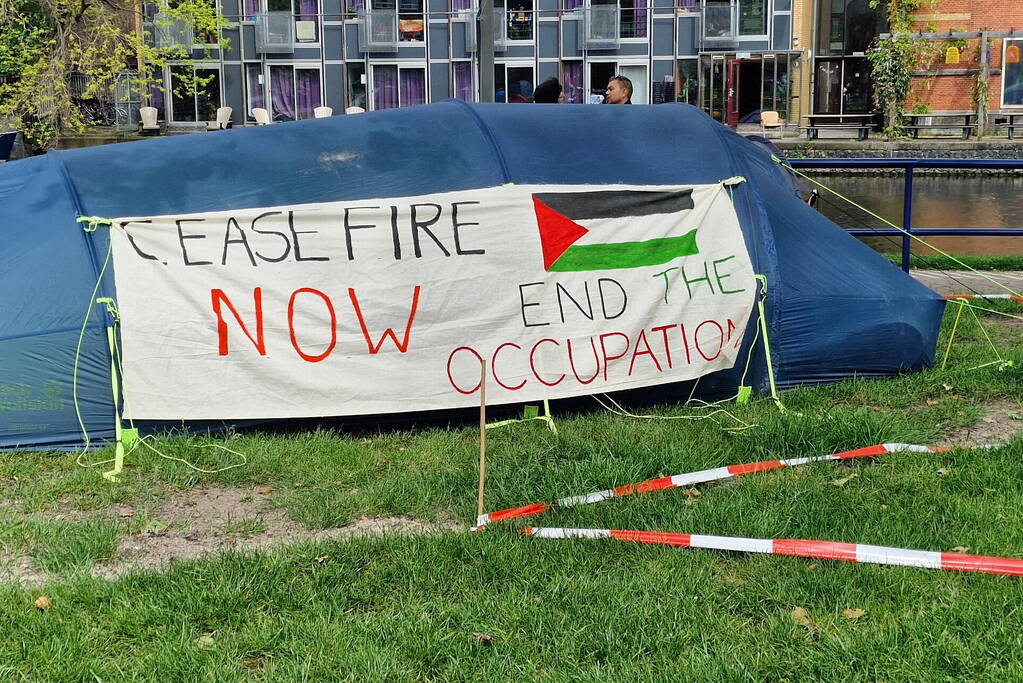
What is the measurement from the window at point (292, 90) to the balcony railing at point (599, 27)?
10.2m

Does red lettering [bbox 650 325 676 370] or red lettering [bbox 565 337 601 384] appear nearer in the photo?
red lettering [bbox 565 337 601 384]

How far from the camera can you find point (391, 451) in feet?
18.8

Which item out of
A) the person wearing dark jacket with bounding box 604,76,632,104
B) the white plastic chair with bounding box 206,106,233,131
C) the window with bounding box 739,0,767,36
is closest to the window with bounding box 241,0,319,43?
the white plastic chair with bounding box 206,106,233,131

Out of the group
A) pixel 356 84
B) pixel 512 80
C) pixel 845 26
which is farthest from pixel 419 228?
pixel 845 26

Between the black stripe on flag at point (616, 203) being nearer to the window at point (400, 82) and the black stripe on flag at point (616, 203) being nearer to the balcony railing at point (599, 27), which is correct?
the balcony railing at point (599, 27)

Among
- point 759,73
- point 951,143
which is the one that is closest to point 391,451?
point 951,143

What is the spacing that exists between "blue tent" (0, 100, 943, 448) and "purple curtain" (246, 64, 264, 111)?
38.7 meters

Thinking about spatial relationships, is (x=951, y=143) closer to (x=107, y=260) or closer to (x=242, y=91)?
(x=242, y=91)

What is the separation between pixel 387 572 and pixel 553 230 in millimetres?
2630

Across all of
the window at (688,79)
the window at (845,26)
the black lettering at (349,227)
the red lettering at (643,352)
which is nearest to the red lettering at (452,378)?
the black lettering at (349,227)

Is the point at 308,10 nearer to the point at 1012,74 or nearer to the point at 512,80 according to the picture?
the point at 512,80

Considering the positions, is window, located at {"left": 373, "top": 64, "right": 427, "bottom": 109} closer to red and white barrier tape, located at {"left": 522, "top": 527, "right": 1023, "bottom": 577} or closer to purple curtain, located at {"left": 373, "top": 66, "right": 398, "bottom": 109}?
purple curtain, located at {"left": 373, "top": 66, "right": 398, "bottom": 109}

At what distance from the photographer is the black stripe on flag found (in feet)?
20.7

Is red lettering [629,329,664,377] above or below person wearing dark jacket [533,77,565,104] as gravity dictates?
below
